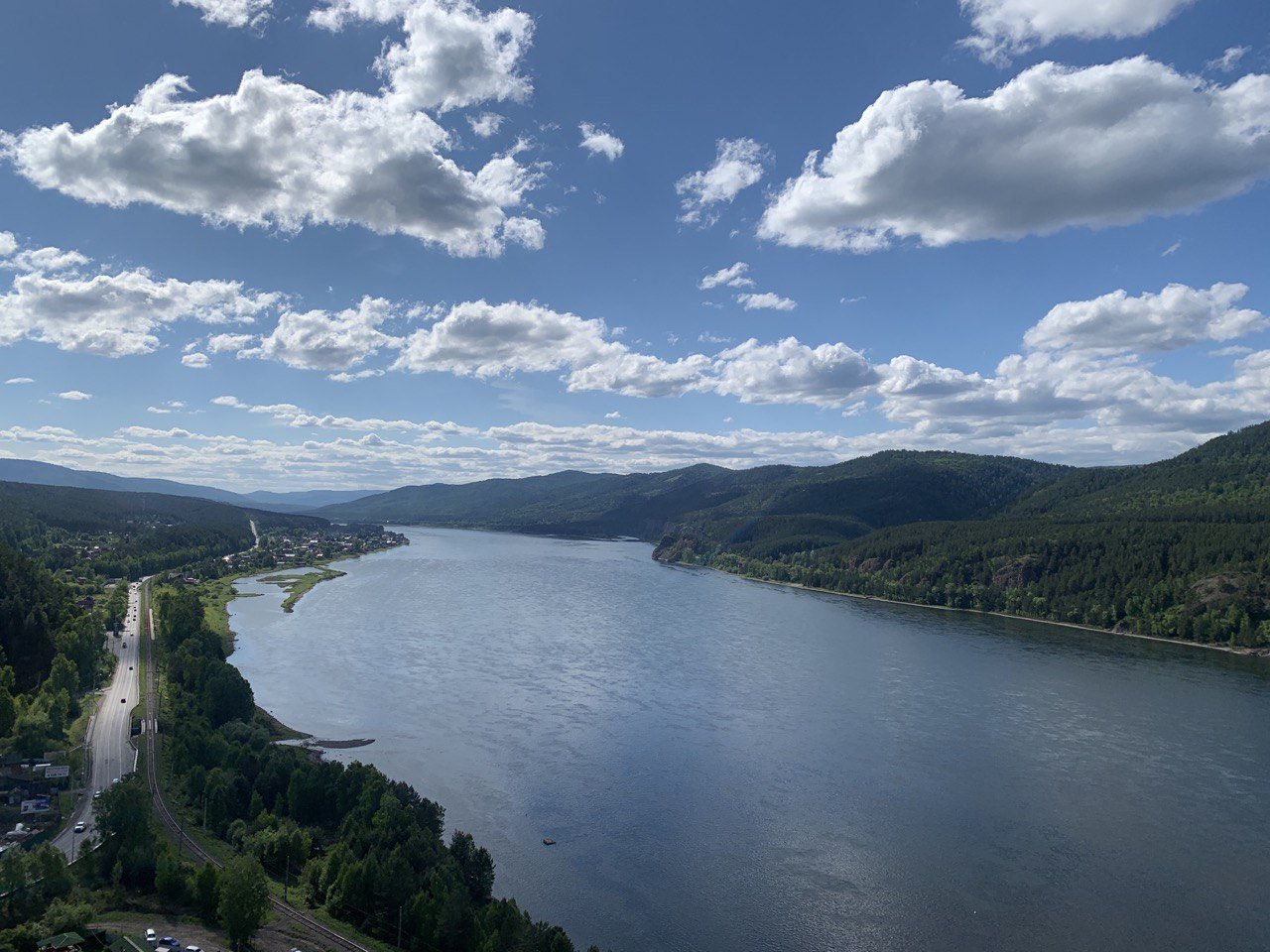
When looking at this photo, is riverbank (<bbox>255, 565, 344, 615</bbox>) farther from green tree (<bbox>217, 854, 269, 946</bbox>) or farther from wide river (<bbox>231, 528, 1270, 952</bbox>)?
green tree (<bbox>217, 854, 269, 946</bbox>)

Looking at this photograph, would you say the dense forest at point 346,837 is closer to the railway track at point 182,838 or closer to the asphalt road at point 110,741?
the railway track at point 182,838

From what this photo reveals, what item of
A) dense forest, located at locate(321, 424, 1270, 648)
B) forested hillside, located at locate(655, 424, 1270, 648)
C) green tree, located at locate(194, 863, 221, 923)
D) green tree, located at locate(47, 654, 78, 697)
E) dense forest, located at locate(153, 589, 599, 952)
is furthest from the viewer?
dense forest, located at locate(321, 424, 1270, 648)

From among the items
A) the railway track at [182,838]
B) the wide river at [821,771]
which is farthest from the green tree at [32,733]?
the wide river at [821,771]

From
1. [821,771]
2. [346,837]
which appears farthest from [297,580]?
[821,771]

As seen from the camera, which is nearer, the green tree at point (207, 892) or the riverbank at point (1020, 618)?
the green tree at point (207, 892)

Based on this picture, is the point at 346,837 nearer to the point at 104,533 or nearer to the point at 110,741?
the point at 110,741

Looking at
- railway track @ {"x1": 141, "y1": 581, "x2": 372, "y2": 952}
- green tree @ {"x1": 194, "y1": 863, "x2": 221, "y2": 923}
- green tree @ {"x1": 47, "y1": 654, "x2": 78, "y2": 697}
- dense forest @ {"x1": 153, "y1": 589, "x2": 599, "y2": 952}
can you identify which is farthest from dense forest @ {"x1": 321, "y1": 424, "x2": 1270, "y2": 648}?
green tree @ {"x1": 47, "y1": 654, "x2": 78, "y2": 697}

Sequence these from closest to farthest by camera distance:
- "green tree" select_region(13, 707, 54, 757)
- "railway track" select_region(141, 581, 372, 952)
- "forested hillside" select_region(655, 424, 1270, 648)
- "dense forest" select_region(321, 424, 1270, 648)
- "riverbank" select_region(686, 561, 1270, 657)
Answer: "railway track" select_region(141, 581, 372, 952)
"green tree" select_region(13, 707, 54, 757)
"riverbank" select_region(686, 561, 1270, 657)
"forested hillside" select_region(655, 424, 1270, 648)
"dense forest" select_region(321, 424, 1270, 648)
